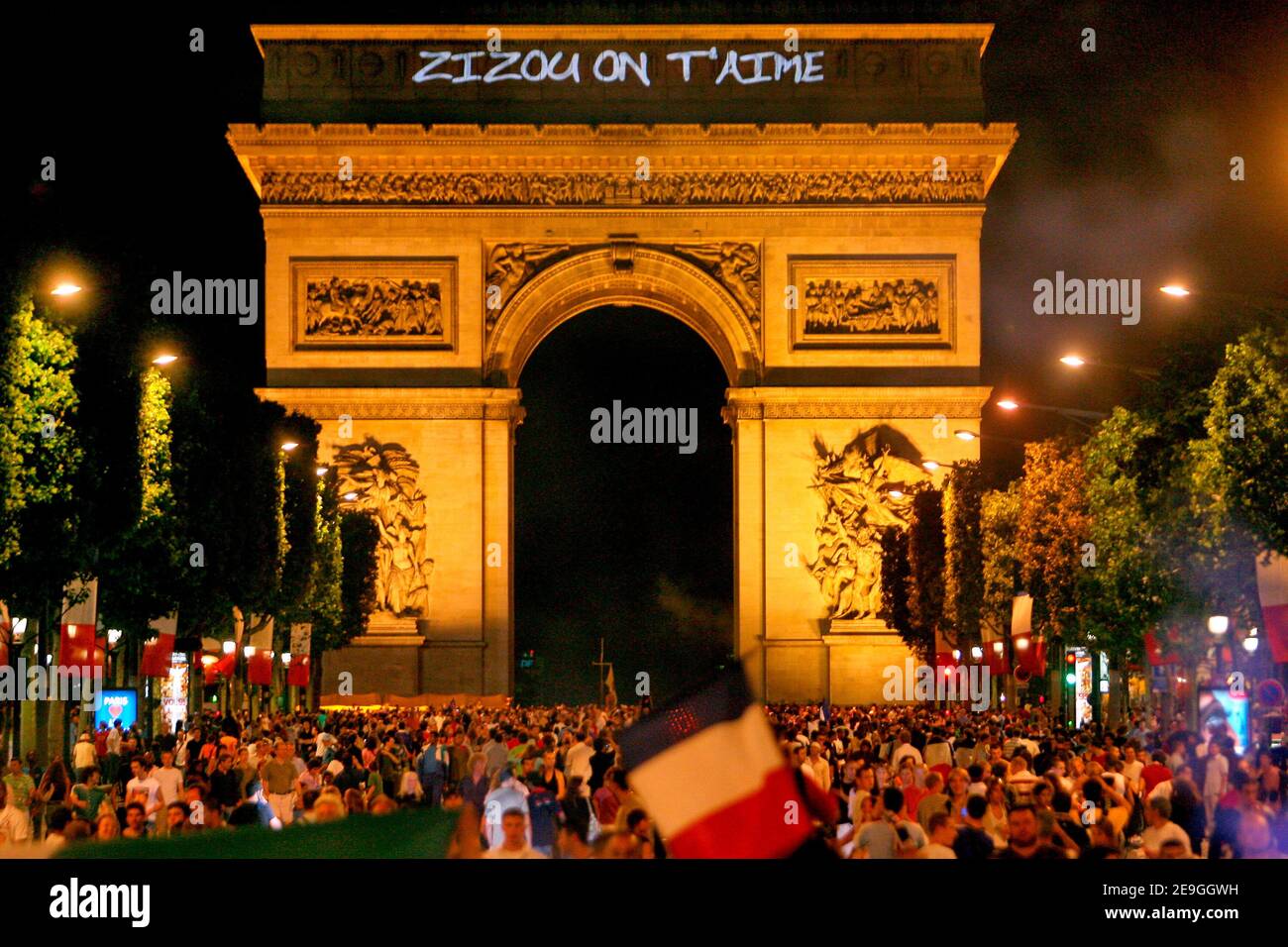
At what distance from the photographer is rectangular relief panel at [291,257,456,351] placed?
62156 mm

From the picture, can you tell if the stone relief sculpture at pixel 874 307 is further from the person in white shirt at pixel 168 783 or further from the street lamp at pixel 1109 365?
the person in white shirt at pixel 168 783

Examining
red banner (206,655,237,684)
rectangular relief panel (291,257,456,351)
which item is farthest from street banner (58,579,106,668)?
rectangular relief panel (291,257,456,351)

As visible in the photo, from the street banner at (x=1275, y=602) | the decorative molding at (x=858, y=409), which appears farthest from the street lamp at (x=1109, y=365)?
the decorative molding at (x=858, y=409)

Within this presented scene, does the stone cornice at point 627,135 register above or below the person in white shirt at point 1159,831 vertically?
above

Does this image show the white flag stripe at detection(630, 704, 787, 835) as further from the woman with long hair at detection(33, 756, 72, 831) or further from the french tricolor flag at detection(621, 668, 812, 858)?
the woman with long hair at detection(33, 756, 72, 831)

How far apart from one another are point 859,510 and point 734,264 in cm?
782

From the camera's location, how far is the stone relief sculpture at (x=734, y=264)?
62.9 metres

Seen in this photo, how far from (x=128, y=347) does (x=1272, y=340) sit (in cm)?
1681

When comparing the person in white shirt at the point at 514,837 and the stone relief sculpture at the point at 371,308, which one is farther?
the stone relief sculpture at the point at 371,308

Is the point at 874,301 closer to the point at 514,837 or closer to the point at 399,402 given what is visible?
the point at 399,402

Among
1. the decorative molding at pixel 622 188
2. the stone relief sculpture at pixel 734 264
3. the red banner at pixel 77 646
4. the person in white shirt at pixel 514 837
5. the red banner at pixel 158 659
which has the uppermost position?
the decorative molding at pixel 622 188

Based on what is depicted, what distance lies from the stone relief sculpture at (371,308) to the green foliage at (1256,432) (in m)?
35.0

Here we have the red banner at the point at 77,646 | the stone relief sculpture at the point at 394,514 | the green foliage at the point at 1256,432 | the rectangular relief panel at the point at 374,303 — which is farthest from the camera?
the rectangular relief panel at the point at 374,303
